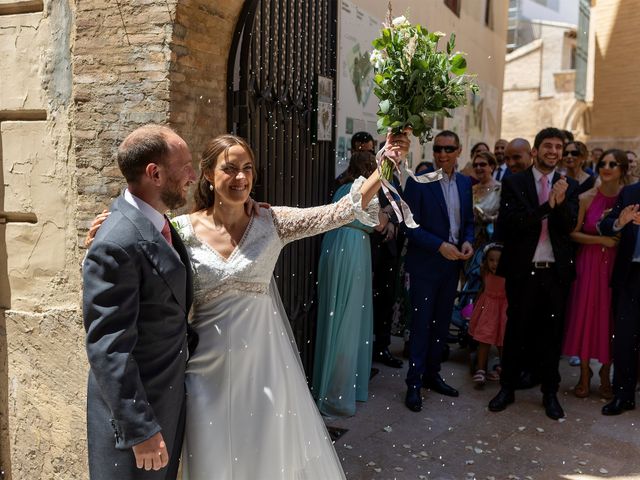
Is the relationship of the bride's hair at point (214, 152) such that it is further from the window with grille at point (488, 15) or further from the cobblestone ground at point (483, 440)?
the window with grille at point (488, 15)

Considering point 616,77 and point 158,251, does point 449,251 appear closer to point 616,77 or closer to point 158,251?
point 158,251

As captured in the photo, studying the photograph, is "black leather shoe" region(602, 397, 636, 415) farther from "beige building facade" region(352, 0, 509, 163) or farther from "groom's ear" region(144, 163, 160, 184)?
"beige building facade" region(352, 0, 509, 163)

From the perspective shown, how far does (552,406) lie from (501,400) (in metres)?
0.39

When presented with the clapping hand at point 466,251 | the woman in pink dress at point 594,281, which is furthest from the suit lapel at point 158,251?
the woman in pink dress at point 594,281

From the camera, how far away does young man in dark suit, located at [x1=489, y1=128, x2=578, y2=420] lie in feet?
16.8

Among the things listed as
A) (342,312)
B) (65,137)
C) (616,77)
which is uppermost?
(616,77)

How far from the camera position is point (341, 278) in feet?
17.4

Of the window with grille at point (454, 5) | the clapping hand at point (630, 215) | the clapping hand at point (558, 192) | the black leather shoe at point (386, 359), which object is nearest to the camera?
the clapping hand at point (558, 192)

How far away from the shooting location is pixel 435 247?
5301mm

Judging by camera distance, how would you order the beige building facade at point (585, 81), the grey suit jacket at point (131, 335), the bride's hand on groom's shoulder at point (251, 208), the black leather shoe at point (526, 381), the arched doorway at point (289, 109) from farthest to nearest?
the beige building facade at point (585, 81) < the black leather shoe at point (526, 381) < the arched doorway at point (289, 109) < the bride's hand on groom's shoulder at point (251, 208) < the grey suit jacket at point (131, 335)

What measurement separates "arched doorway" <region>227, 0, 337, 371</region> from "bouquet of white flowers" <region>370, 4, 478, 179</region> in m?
1.50

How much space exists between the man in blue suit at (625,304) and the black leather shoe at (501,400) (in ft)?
2.36

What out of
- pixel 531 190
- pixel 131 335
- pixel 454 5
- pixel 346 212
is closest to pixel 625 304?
pixel 531 190

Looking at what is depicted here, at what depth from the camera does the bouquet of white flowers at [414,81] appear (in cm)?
293
